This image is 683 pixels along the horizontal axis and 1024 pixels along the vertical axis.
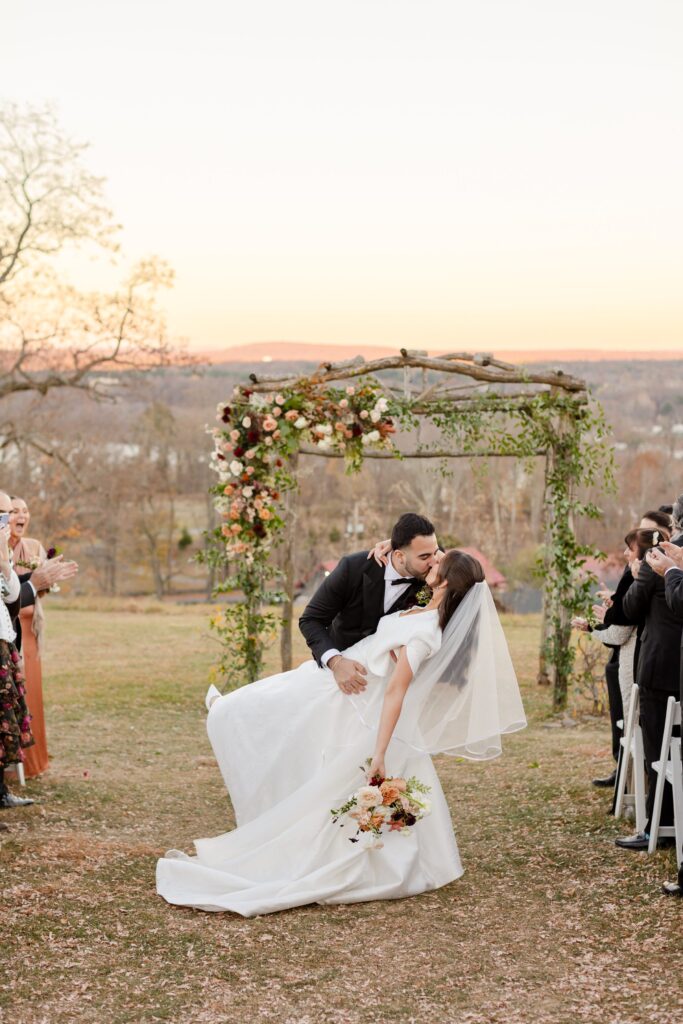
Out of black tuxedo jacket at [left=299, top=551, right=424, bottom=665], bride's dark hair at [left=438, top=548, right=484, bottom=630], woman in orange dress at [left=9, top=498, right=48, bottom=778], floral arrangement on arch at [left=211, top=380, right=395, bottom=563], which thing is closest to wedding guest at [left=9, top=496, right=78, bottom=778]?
woman in orange dress at [left=9, top=498, right=48, bottom=778]

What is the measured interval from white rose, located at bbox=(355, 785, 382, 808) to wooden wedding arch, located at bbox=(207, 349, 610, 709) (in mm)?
4833

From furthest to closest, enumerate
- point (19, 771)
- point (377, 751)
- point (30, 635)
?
1. point (30, 635)
2. point (19, 771)
3. point (377, 751)

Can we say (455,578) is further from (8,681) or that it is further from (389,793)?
(8,681)

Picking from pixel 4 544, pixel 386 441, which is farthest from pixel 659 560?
pixel 386 441

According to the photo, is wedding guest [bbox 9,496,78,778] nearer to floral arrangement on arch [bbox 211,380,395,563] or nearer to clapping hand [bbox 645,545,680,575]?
floral arrangement on arch [bbox 211,380,395,563]

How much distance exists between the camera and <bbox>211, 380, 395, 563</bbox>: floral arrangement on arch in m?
8.97

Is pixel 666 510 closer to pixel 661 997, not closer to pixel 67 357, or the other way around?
pixel 661 997

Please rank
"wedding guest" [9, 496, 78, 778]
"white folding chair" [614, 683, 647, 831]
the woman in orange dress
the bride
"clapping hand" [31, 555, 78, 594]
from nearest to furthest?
the bride < "white folding chair" [614, 683, 647, 831] < "clapping hand" [31, 555, 78, 594] < "wedding guest" [9, 496, 78, 778] < the woman in orange dress

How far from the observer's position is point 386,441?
363 inches

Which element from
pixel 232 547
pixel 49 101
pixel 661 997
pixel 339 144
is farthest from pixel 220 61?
pixel 661 997

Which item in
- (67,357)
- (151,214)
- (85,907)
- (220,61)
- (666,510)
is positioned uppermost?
(220,61)

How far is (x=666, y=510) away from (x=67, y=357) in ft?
57.0

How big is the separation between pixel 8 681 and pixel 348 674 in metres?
2.09

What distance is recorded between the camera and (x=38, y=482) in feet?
98.7
